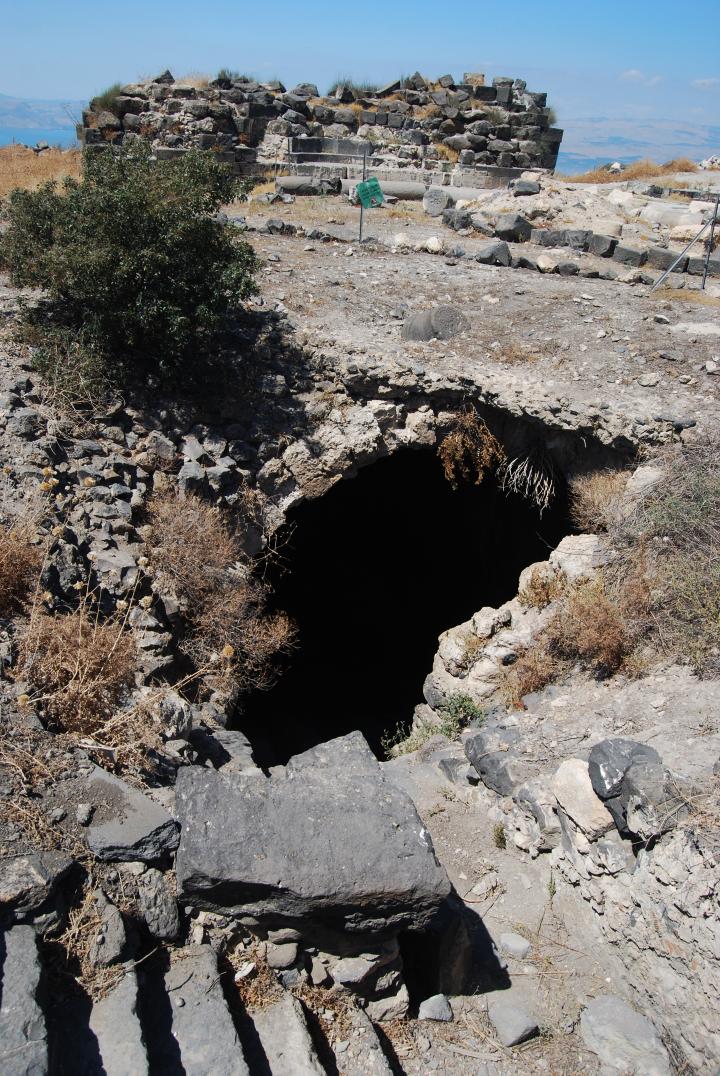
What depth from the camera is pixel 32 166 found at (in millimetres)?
15531

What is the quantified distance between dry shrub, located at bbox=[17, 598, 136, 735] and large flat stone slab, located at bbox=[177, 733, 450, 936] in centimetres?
78

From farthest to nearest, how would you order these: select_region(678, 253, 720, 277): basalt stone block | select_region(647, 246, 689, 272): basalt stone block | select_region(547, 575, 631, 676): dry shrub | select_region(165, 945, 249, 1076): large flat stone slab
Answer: select_region(647, 246, 689, 272): basalt stone block, select_region(678, 253, 720, 277): basalt stone block, select_region(547, 575, 631, 676): dry shrub, select_region(165, 945, 249, 1076): large flat stone slab

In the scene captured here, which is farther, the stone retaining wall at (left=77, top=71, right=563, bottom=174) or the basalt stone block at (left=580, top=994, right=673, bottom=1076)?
the stone retaining wall at (left=77, top=71, right=563, bottom=174)

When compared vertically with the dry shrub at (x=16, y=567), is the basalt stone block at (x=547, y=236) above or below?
above

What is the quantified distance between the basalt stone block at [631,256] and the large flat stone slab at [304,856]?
9.75m

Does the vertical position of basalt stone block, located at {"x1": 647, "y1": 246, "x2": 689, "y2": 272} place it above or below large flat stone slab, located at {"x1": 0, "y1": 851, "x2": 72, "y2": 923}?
above

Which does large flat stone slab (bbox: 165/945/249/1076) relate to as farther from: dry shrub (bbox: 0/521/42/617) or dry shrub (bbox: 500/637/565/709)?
dry shrub (bbox: 500/637/565/709)

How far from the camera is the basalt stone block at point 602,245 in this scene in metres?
11.5

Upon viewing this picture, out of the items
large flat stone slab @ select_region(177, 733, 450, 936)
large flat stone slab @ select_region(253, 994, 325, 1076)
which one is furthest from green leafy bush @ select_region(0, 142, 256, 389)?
large flat stone slab @ select_region(253, 994, 325, 1076)

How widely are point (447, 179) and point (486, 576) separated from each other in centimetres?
1015

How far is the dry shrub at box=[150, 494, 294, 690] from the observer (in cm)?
608

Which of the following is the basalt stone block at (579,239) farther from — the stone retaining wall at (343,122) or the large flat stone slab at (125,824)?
the large flat stone slab at (125,824)

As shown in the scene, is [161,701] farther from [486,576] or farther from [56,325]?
[486,576]

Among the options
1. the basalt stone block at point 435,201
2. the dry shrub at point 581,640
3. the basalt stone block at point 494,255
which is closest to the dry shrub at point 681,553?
the dry shrub at point 581,640
